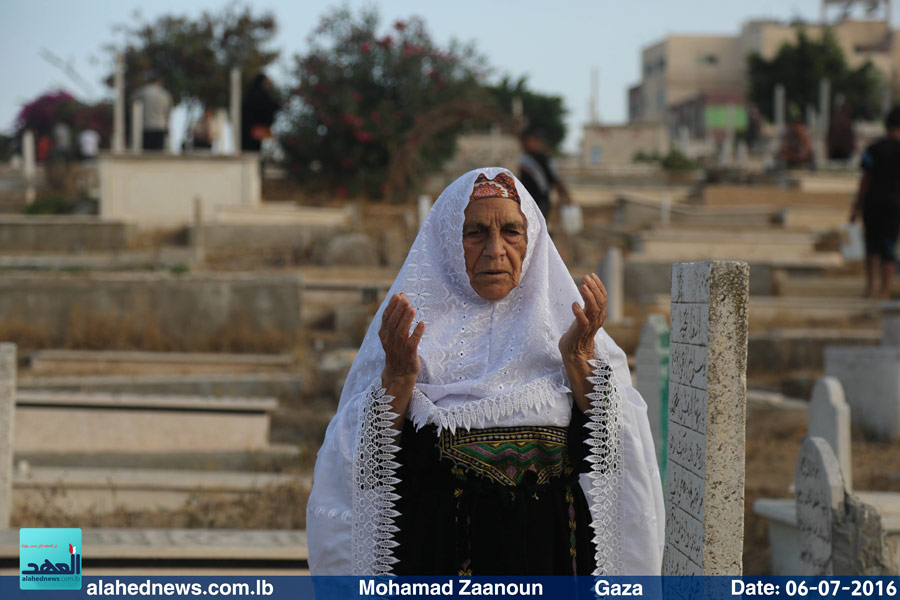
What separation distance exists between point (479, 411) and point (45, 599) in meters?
2.44

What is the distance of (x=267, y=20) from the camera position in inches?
945

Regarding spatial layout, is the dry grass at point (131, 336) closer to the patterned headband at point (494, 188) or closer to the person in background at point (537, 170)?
the person in background at point (537, 170)

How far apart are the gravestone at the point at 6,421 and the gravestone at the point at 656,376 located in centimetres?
307

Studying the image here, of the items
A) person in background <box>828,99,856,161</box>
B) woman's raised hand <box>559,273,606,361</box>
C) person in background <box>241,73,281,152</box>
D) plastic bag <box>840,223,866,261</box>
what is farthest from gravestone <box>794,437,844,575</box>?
person in background <box>828,99,856,161</box>

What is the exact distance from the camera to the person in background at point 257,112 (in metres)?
16.5

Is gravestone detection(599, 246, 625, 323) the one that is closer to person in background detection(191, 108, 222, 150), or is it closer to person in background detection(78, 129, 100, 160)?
person in background detection(191, 108, 222, 150)

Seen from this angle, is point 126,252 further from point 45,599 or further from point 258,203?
point 45,599

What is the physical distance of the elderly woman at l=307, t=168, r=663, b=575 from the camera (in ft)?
9.18

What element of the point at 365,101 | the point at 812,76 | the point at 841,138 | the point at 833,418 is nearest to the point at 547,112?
the point at 812,76

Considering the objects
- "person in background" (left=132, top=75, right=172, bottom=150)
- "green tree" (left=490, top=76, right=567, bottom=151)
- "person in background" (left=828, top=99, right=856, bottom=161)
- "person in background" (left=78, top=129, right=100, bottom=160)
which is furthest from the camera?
"green tree" (left=490, top=76, right=567, bottom=151)

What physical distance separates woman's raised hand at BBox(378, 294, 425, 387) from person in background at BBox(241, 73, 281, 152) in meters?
14.2

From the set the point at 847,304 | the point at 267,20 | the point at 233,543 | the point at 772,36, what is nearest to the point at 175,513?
the point at 233,543

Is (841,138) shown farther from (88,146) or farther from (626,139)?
(626,139)

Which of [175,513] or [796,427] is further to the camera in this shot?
[796,427]
